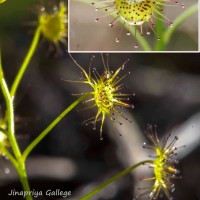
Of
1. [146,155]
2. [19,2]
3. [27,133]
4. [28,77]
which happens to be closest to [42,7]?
[19,2]

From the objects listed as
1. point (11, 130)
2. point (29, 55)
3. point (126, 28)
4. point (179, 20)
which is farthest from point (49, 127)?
point (179, 20)

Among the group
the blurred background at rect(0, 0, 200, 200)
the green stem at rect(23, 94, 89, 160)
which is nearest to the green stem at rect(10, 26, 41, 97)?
the blurred background at rect(0, 0, 200, 200)

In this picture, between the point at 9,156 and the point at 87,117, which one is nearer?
the point at 9,156

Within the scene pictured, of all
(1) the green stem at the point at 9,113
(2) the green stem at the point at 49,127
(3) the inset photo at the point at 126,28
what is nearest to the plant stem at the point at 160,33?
(3) the inset photo at the point at 126,28

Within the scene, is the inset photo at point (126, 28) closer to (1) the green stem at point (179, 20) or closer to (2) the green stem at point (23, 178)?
(1) the green stem at point (179, 20)

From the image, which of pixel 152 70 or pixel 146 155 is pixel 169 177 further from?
pixel 152 70

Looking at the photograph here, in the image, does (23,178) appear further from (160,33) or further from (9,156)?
(160,33)

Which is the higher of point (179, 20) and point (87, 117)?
point (179, 20)
